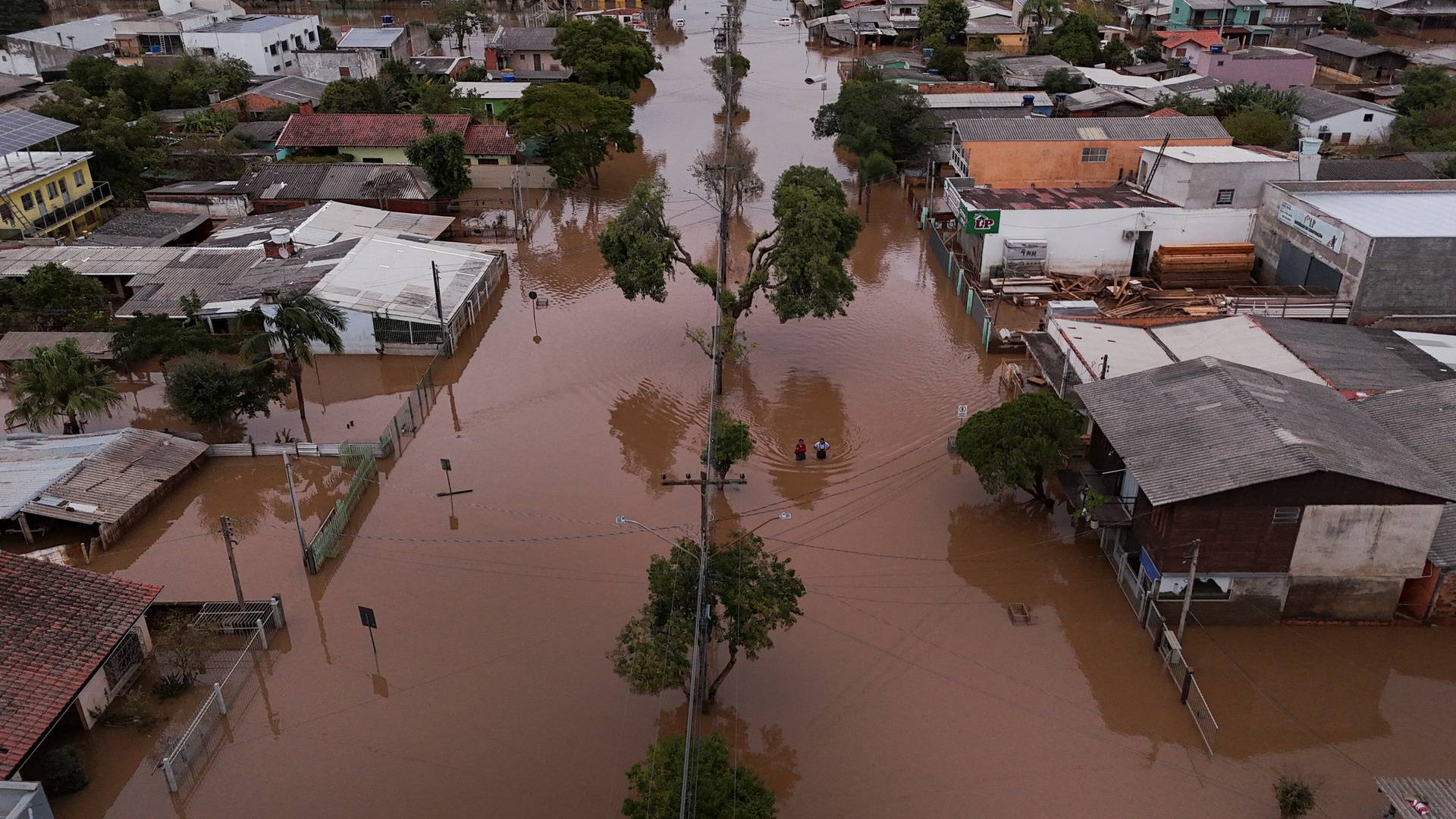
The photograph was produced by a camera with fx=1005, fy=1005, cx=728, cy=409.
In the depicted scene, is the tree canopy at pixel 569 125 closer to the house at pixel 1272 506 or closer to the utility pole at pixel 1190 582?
the house at pixel 1272 506

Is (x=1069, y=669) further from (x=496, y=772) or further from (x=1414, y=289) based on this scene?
(x=1414, y=289)

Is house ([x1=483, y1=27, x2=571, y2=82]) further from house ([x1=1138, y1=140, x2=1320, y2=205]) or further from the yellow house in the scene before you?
house ([x1=1138, y1=140, x2=1320, y2=205])

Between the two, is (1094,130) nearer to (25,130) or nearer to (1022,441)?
(1022,441)

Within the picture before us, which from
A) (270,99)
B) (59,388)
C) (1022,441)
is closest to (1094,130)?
(1022,441)

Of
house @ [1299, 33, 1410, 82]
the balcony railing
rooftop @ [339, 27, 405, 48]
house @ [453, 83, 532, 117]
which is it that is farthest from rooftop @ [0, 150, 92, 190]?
house @ [1299, 33, 1410, 82]

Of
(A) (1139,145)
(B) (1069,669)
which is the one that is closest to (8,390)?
(B) (1069,669)
